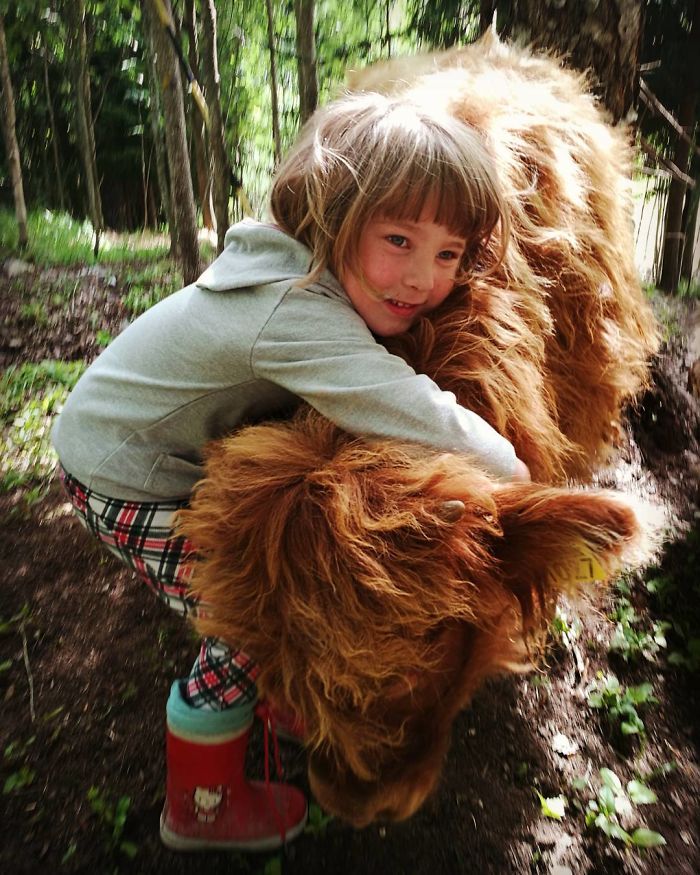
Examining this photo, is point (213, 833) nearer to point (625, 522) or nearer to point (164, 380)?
point (164, 380)

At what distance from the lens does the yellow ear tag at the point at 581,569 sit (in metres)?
0.88

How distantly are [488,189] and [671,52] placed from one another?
3.31 m

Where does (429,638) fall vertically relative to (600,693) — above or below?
above

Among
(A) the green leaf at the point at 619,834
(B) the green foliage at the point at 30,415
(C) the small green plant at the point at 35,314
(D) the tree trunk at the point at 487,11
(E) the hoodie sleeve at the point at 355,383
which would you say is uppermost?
(D) the tree trunk at the point at 487,11

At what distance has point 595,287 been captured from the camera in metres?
1.54

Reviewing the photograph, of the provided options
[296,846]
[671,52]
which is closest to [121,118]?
[671,52]

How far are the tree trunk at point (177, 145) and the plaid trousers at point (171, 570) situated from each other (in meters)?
1.69

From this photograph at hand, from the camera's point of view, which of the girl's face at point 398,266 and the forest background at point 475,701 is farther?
the forest background at point 475,701

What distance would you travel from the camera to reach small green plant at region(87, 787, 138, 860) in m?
1.40

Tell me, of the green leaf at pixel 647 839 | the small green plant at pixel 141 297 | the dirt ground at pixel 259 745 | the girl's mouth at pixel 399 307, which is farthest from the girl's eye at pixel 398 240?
the small green plant at pixel 141 297

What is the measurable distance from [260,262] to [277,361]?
0.20m

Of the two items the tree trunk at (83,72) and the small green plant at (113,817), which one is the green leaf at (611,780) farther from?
the tree trunk at (83,72)

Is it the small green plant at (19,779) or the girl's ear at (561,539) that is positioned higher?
the girl's ear at (561,539)

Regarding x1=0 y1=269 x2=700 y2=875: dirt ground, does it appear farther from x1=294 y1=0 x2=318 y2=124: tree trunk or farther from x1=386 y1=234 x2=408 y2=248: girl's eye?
x1=294 y1=0 x2=318 y2=124: tree trunk
